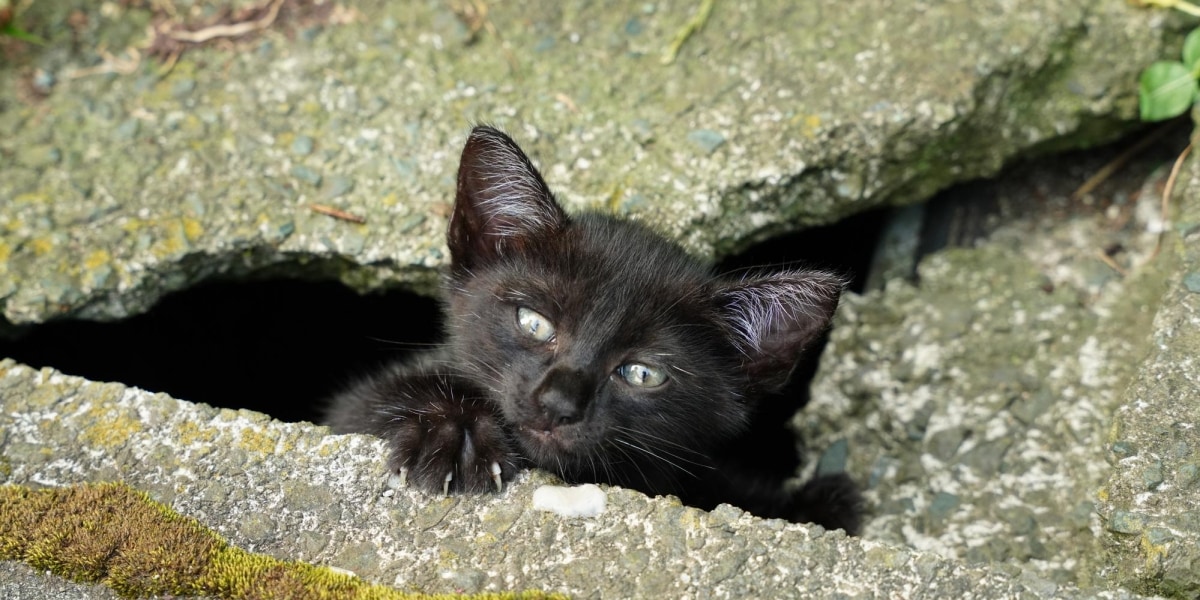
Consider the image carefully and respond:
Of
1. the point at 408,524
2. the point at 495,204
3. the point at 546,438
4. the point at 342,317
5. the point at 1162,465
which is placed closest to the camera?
the point at 408,524

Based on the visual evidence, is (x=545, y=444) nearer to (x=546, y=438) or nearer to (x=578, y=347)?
(x=546, y=438)

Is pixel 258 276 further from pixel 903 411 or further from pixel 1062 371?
pixel 1062 371

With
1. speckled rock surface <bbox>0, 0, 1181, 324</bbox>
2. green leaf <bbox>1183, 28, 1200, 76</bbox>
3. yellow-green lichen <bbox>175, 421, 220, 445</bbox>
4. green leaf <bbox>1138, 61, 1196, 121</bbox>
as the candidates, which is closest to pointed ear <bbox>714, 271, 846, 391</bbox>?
speckled rock surface <bbox>0, 0, 1181, 324</bbox>

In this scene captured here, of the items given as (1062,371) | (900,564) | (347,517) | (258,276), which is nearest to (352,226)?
(258,276)

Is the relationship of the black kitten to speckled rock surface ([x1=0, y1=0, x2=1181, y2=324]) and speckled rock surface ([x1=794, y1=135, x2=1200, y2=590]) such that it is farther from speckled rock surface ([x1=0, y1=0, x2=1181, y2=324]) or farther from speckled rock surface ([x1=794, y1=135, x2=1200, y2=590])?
speckled rock surface ([x1=794, y1=135, x2=1200, y2=590])

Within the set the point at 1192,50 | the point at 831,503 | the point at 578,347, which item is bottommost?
the point at 831,503

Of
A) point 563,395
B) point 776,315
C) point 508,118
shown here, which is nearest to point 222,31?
point 508,118
